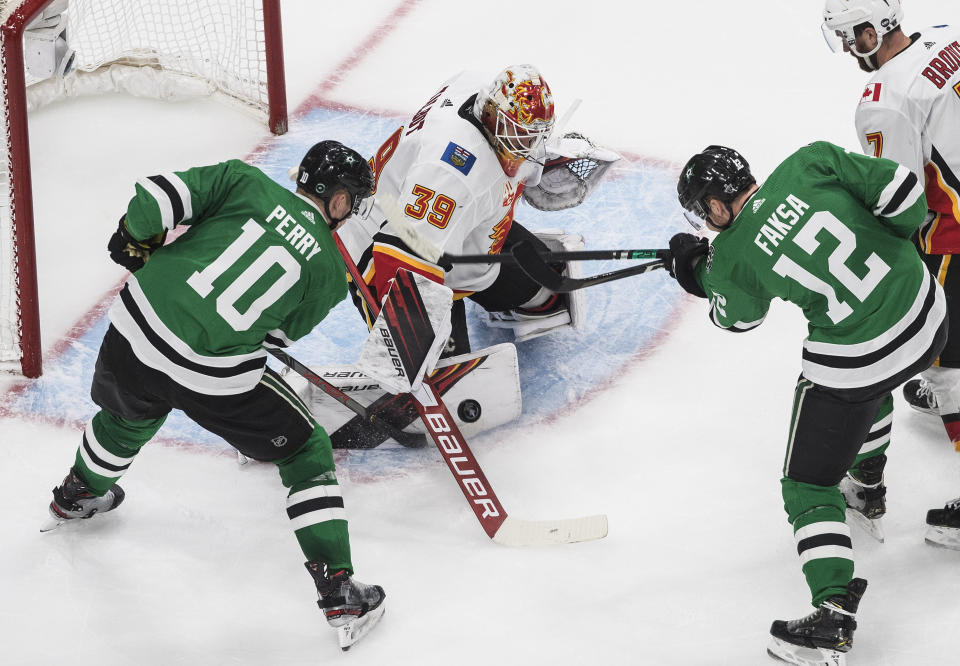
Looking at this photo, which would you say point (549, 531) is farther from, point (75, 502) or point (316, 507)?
point (75, 502)

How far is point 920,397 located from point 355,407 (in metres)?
1.60

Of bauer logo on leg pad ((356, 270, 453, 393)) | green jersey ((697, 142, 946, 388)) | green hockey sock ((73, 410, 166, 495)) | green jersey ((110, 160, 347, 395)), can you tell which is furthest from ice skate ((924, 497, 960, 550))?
green hockey sock ((73, 410, 166, 495))

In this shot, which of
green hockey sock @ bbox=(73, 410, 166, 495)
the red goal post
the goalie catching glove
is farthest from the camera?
the red goal post

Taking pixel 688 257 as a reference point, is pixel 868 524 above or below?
below

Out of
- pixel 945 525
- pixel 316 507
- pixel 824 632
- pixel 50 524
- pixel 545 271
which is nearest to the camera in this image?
pixel 824 632

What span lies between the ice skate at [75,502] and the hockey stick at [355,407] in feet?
1.86

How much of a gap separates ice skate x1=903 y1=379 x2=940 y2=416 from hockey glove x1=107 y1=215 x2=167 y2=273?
2.10 m

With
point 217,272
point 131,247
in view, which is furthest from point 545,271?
point 131,247

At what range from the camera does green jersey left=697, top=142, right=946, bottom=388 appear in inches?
97.3

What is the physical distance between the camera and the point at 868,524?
3.06 meters

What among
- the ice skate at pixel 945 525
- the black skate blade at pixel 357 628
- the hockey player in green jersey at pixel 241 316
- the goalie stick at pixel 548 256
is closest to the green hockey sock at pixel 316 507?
the hockey player in green jersey at pixel 241 316

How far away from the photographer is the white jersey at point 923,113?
9.36 ft

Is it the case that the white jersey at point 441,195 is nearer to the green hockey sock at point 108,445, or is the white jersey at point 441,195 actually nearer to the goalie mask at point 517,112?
the goalie mask at point 517,112

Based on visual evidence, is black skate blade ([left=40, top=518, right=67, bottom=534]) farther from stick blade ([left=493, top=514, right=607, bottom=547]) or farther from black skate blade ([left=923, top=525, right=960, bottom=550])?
black skate blade ([left=923, top=525, right=960, bottom=550])
